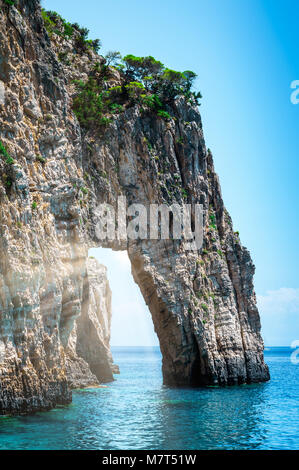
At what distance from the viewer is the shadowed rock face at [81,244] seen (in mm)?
24141

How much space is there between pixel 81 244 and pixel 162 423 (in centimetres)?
1276

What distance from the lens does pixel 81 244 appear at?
30859mm

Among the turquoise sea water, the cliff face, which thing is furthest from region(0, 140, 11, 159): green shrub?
the turquoise sea water

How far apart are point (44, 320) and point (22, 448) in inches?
357

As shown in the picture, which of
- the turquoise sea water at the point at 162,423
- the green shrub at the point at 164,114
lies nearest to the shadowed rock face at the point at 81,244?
the green shrub at the point at 164,114

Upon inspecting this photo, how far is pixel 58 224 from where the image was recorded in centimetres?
2958

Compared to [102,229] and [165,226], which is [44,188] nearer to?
[102,229]

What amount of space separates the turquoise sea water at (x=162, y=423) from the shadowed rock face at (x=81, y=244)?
2307 mm

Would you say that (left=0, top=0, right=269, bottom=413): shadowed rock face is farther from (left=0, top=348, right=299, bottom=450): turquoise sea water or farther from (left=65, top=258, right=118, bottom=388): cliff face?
(left=0, top=348, right=299, bottom=450): turquoise sea water

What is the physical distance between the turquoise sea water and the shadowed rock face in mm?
2307

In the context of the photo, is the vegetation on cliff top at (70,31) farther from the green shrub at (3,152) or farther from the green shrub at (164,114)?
the green shrub at (3,152)

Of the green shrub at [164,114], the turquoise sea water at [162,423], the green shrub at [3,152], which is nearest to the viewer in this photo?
the turquoise sea water at [162,423]

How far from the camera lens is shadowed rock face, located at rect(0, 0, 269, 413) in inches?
950

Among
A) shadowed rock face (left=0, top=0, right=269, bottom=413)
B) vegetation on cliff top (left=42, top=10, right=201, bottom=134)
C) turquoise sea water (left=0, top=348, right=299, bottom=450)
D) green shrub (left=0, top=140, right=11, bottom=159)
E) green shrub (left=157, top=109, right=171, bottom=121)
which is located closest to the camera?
turquoise sea water (left=0, top=348, right=299, bottom=450)
